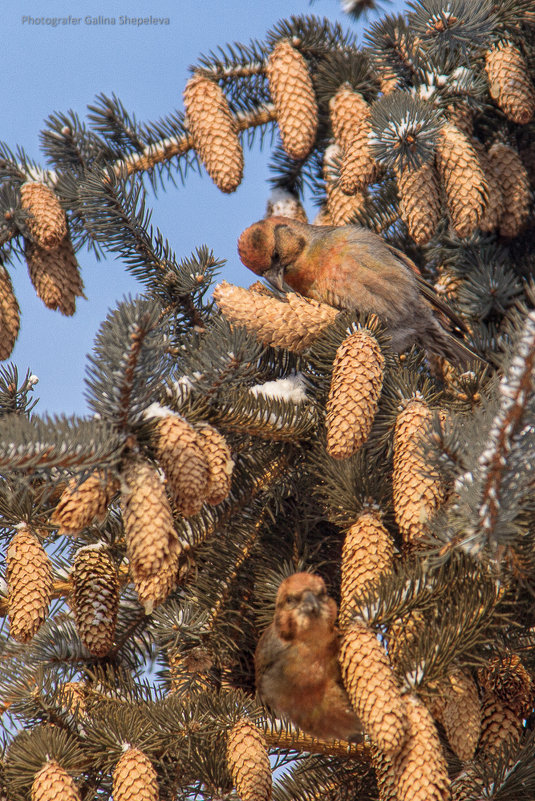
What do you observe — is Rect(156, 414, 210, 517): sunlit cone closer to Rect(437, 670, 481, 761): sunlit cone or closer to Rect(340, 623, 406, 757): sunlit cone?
Rect(340, 623, 406, 757): sunlit cone

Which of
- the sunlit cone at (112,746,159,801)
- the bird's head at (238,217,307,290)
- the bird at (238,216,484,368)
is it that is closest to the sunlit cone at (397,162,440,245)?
the bird at (238,216,484,368)

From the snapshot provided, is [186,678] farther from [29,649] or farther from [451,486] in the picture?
[451,486]

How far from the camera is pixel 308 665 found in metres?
1.39

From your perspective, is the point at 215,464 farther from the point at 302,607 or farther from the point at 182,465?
the point at 302,607

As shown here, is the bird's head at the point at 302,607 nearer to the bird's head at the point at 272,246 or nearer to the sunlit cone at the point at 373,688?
the sunlit cone at the point at 373,688

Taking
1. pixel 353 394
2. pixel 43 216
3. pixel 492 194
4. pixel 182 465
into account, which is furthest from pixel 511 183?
pixel 182 465

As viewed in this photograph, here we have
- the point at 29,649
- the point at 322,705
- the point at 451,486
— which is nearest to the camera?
the point at 451,486

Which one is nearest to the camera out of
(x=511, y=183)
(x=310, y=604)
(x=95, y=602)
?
(x=310, y=604)

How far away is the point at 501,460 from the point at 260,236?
1.28m

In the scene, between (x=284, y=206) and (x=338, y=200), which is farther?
(x=284, y=206)

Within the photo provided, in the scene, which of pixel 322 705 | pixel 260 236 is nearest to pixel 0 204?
pixel 260 236

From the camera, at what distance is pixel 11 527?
→ 147cm

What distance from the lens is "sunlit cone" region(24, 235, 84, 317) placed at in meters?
1.94

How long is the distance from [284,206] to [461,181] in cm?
82
